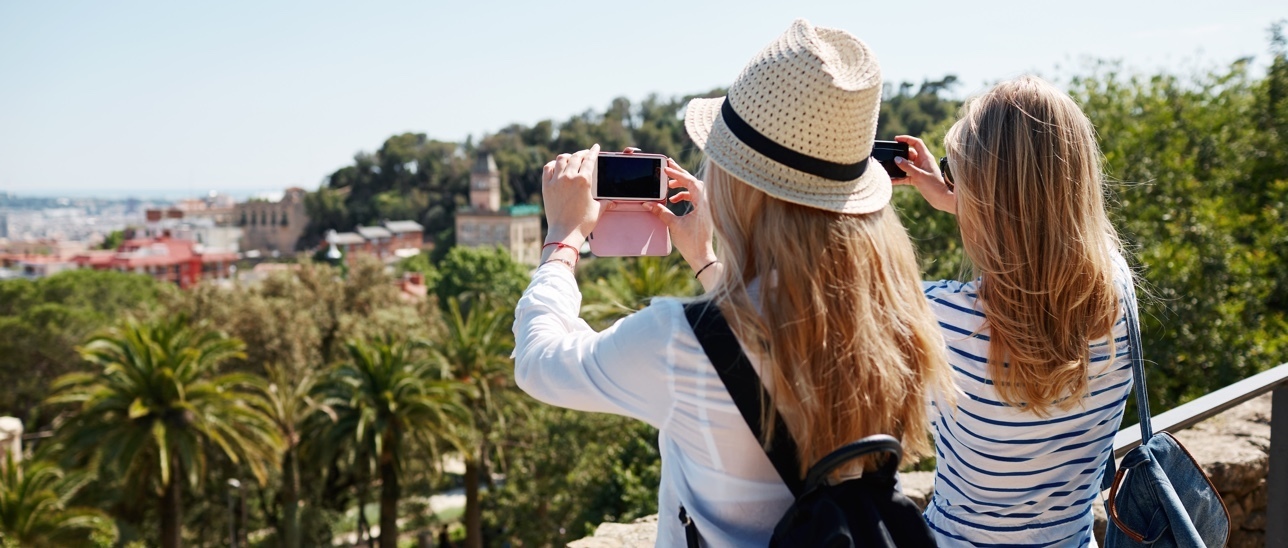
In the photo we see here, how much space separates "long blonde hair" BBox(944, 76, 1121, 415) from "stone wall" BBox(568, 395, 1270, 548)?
172 centimetres

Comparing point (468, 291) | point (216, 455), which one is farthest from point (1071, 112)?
point (468, 291)

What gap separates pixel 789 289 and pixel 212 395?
16460mm

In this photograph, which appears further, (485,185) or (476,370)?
(485,185)

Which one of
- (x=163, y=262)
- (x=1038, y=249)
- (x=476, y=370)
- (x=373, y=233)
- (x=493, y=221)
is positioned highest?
(x=1038, y=249)

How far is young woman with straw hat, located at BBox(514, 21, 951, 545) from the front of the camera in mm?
1208

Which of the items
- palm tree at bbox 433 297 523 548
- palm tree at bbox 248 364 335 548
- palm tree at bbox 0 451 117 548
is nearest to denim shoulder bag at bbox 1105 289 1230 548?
palm tree at bbox 0 451 117 548

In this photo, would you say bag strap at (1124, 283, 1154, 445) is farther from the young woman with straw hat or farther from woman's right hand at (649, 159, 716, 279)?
woman's right hand at (649, 159, 716, 279)

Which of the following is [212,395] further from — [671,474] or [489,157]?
[489,157]

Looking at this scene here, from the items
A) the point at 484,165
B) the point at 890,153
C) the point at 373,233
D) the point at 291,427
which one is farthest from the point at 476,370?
the point at 373,233

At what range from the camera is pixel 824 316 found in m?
1.19

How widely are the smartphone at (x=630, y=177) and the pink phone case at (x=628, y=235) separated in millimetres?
44

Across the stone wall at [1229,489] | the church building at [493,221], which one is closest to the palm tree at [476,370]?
the stone wall at [1229,489]

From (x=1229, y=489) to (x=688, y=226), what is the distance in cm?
287

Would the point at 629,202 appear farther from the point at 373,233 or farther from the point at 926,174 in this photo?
the point at 373,233
